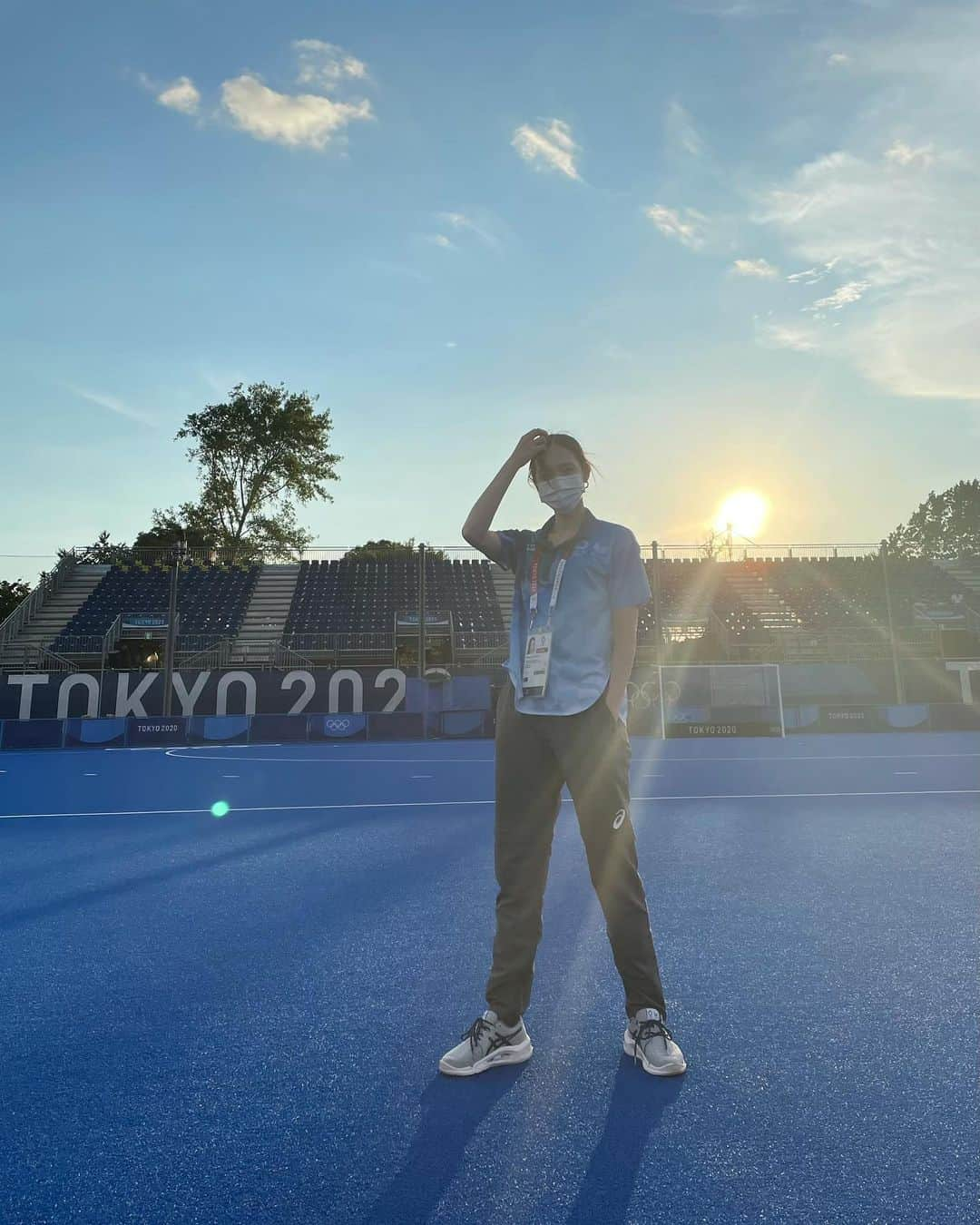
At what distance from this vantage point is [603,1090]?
2.35 meters

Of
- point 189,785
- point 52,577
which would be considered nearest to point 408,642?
point 52,577

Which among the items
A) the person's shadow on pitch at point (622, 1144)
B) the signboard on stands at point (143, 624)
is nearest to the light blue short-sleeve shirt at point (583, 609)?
the person's shadow on pitch at point (622, 1144)

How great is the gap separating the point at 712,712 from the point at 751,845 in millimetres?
14544

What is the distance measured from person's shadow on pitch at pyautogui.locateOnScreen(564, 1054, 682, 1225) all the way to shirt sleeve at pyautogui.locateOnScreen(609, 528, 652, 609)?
4.79 feet

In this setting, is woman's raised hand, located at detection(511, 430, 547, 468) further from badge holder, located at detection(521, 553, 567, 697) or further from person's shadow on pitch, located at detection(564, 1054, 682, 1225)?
person's shadow on pitch, located at detection(564, 1054, 682, 1225)

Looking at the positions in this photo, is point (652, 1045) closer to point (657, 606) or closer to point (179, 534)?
point (657, 606)

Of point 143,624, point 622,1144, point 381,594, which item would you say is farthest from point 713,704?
point 143,624

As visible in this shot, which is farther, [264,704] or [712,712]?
[264,704]

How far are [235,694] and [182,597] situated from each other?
48.6 ft

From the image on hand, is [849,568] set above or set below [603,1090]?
above

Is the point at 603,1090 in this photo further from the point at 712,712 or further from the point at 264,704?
the point at 264,704

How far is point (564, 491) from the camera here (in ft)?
9.53

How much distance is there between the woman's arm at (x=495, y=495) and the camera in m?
2.87

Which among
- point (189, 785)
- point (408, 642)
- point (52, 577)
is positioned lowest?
point (189, 785)
